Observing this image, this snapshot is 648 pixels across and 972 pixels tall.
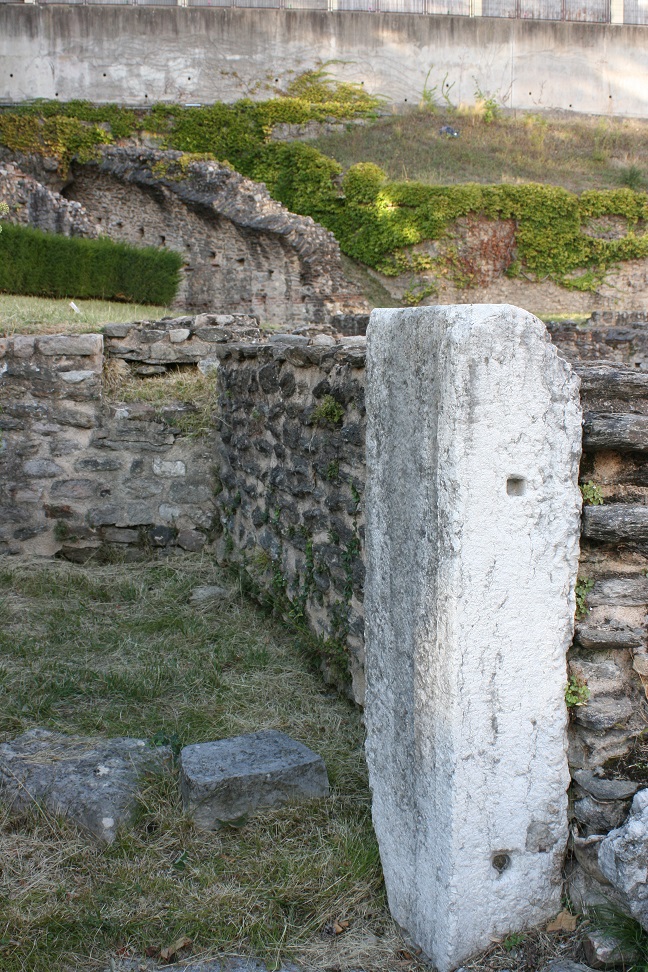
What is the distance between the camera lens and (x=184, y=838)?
3039 mm

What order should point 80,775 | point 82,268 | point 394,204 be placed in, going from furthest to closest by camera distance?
point 394,204 < point 82,268 < point 80,775

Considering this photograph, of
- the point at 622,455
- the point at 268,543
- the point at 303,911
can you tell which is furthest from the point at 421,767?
the point at 268,543

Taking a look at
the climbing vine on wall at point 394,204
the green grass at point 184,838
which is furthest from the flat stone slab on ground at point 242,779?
the climbing vine on wall at point 394,204

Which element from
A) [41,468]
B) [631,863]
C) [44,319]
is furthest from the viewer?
[44,319]

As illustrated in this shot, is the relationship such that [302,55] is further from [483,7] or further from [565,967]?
[565,967]

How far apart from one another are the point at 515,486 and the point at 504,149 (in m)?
24.5

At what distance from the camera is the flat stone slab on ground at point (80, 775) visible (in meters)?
3.08

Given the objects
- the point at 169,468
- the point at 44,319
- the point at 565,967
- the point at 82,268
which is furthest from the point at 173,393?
the point at 82,268

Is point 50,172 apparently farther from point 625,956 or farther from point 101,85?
point 625,956

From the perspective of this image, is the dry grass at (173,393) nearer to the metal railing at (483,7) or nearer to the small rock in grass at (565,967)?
the small rock in grass at (565,967)

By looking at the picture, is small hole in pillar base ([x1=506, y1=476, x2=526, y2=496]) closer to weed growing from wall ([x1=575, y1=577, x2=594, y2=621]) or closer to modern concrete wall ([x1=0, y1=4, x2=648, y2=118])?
weed growing from wall ([x1=575, y1=577, x2=594, y2=621])

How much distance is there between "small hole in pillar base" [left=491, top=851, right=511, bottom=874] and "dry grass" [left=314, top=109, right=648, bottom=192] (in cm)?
2075

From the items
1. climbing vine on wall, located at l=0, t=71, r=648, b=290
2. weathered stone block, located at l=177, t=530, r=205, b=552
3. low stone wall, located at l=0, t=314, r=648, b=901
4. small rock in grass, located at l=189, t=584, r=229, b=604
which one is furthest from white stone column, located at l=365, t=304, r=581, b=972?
climbing vine on wall, located at l=0, t=71, r=648, b=290

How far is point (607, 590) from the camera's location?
243cm
